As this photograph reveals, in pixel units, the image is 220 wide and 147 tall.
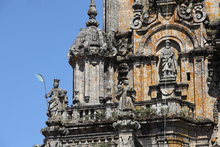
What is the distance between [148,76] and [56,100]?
5.24 m

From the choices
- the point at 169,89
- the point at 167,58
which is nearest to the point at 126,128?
the point at 169,89

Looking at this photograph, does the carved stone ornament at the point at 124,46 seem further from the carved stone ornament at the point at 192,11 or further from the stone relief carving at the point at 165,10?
the carved stone ornament at the point at 192,11

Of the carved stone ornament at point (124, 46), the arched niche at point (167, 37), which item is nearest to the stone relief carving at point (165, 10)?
the arched niche at point (167, 37)

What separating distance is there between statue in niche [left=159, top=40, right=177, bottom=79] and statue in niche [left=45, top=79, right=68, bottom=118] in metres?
4.48

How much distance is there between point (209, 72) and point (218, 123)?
2538 millimetres

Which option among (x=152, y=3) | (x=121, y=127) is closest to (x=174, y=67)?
(x=152, y=3)

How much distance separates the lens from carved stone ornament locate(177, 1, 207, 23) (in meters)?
42.4

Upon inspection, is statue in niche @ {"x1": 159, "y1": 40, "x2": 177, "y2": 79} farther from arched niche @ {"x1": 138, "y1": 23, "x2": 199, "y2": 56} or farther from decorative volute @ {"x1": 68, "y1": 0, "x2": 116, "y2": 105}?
decorative volute @ {"x1": 68, "y1": 0, "x2": 116, "y2": 105}

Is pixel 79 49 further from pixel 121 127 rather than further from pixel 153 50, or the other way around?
pixel 121 127

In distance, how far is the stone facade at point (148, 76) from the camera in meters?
39.0

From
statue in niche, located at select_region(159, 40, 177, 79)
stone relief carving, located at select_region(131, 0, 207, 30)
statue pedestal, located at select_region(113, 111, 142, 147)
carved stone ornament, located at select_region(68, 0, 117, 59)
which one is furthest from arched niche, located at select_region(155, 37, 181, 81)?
statue pedestal, located at select_region(113, 111, 142, 147)

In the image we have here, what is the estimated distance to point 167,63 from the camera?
41094 millimetres

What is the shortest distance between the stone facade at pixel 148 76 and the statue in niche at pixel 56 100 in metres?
0.04

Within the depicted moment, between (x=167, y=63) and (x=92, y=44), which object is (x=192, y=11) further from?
(x=92, y=44)
